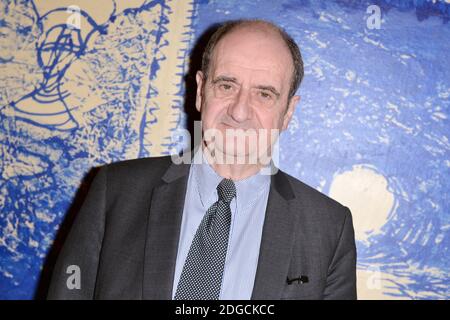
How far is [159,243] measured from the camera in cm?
148

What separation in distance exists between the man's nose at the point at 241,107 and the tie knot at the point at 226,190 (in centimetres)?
20

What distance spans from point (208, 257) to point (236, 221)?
0.51 ft

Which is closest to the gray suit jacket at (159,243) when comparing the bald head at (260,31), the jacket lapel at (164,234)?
the jacket lapel at (164,234)

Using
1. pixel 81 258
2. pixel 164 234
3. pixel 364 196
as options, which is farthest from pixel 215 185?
pixel 364 196

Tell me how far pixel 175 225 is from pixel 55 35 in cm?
102

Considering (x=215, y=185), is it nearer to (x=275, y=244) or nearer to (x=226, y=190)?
(x=226, y=190)

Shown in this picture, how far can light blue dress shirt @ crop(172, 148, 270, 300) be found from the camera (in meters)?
1.49

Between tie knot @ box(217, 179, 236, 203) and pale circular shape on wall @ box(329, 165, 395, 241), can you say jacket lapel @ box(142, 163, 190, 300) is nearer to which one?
tie knot @ box(217, 179, 236, 203)

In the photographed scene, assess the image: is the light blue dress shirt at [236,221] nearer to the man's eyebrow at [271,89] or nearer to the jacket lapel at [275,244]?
the jacket lapel at [275,244]

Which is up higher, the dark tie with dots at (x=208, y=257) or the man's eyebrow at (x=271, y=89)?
the man's eyebrow at (x=271, y=89)

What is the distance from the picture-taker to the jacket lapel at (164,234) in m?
1.43

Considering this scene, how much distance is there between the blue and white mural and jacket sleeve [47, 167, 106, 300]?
540mm

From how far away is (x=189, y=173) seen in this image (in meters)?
1.65

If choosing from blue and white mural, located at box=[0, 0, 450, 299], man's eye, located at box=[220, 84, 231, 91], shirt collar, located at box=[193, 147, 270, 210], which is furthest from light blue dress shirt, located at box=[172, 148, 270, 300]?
blue and white mural, located at box=[0, 0, 450, 299]
